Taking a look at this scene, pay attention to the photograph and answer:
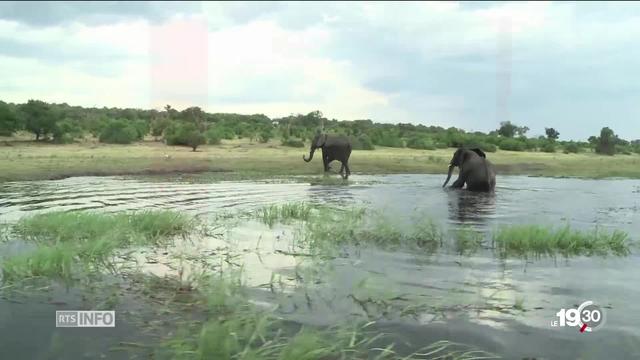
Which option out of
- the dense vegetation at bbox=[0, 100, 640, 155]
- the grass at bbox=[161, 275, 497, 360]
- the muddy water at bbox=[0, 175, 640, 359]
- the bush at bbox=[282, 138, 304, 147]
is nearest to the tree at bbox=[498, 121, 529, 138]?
the dense vegetation at bbox=[0, 100, 640, 155]

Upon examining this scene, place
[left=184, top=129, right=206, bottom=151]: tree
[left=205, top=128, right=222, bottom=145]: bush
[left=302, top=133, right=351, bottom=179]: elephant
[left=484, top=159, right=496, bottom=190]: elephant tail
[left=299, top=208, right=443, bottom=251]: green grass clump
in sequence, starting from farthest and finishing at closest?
[left=205, top=128, right=222, bottom=145]: bush
[left=184, top=129, right=206, bottom=151]: tree
[left=302, top=133, right=351, bottom=179]: elephant
[left=484, top=159, right=496, bottom=190]: elephant tail
[left=299, top=208, right=443, bottom=251]: green grass clump

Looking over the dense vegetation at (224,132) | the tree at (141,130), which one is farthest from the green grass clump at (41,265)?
the tree at (141,130)

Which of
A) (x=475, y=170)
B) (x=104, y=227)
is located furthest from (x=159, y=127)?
(x=104, y=227)

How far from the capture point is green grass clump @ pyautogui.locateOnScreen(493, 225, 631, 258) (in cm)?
929

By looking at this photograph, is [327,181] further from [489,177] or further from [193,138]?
[193,138]

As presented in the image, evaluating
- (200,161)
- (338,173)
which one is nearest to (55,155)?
(200,161)

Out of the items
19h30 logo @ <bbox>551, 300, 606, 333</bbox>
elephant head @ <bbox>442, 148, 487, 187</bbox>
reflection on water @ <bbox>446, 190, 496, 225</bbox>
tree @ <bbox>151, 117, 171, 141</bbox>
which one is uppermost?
tree @ <bbox>151, 117, 171, 141</bbox>

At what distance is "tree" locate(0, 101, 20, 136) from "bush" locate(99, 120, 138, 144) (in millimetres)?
6842

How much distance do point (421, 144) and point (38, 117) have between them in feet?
74.5

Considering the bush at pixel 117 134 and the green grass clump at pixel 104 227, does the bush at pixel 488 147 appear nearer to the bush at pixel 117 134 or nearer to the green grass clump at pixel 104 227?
the bush at pixel 117 134

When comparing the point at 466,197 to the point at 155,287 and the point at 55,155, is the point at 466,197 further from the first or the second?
the point at 55,155

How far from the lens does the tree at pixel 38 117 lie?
24.4 m

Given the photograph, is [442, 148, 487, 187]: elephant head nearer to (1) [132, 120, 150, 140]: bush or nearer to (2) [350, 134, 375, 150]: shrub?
(2) [350, 134, 375, 150]: shrub

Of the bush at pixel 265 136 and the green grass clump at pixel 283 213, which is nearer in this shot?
the green grass clump at pixel 283 213
